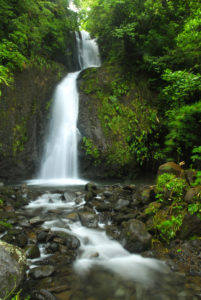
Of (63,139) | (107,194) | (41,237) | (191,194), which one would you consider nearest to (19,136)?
(63,139)

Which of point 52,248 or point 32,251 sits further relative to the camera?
point 52,248

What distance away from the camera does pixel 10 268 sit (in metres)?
2.35

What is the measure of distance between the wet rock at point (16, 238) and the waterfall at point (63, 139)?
5207mm

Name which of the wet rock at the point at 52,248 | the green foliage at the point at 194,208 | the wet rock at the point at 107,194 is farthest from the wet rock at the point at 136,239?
the wet rock at the point at 107,194

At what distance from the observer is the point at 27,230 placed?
3.88 meters

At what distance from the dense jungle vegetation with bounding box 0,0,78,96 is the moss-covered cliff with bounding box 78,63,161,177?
341cm

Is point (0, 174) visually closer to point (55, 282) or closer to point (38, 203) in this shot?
point (38, 203)

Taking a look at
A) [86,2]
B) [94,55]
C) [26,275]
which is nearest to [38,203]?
[26,275]

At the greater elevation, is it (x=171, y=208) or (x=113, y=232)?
(x=171, y=208)

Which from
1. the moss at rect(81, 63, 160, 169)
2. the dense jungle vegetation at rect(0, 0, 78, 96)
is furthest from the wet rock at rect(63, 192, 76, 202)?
the dense jungle vegetation at rect(0, 0, 78, 96)

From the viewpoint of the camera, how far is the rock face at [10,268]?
2.22 meters

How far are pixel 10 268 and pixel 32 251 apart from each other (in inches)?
33.0

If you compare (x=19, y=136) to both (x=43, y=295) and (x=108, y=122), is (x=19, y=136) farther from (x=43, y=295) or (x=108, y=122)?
(x=43, y=295)

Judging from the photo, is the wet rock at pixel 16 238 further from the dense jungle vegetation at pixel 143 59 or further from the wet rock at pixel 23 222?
the dense jungle vegetation at pixel 143 59
